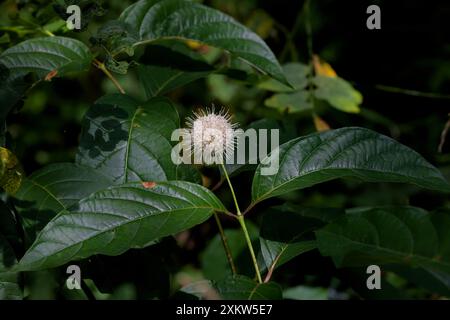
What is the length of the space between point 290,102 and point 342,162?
82cm

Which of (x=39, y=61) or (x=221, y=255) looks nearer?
(x=39, y=61)

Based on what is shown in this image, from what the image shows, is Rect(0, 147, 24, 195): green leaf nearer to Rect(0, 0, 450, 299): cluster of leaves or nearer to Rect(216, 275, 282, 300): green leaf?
Rect(0, 0, 450, 299): cluster of leaves

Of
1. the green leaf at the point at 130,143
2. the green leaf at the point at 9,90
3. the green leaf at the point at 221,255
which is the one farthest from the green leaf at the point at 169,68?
the green leaf at the point at 221,255

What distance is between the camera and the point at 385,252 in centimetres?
81

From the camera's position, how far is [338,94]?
1.84m

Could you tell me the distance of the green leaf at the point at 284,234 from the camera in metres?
1.01

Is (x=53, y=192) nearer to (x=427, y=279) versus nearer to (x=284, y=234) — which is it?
(x=284, y=234)

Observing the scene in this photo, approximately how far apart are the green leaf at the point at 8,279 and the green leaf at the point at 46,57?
33 centimetres

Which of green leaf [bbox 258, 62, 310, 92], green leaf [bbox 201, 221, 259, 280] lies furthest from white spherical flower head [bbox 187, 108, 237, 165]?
green leaf [bbox 258, 62, 310, 92]

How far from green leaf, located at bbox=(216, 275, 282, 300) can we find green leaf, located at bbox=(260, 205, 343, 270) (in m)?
0.12

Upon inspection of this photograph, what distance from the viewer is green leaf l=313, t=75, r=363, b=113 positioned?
1.82 m

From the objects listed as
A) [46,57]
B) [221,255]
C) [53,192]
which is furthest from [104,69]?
[221,255]
